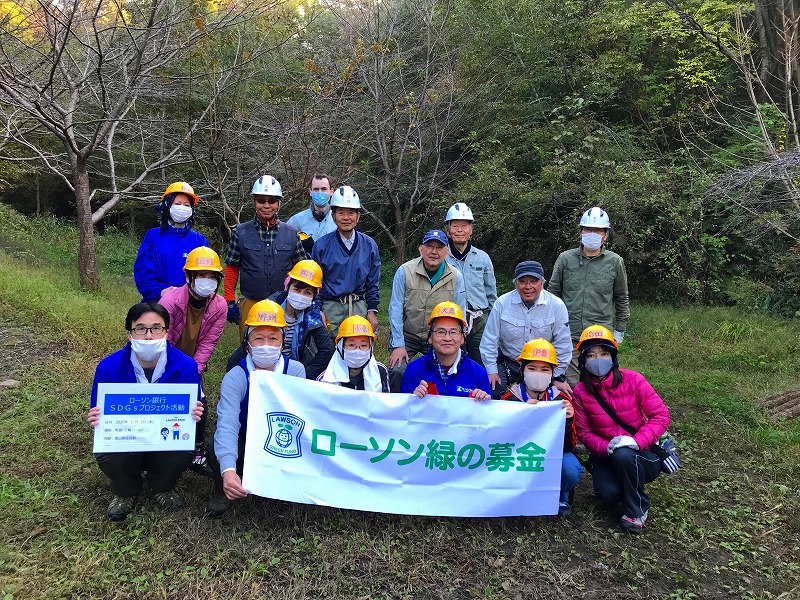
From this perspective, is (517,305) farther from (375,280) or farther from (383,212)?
(383,212)

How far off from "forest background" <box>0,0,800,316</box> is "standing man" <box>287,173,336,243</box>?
3555 mm

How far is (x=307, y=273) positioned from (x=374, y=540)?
2.05 meters

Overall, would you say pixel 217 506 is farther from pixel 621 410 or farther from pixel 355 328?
pixel 621 410

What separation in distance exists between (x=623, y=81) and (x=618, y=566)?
465 inches

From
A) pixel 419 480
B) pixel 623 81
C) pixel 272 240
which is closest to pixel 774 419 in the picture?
pixel 419 480

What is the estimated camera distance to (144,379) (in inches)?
143

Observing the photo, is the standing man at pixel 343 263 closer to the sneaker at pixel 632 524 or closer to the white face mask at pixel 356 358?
the white face mask at pixel 356 358

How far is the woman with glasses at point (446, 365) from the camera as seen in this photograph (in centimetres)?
400

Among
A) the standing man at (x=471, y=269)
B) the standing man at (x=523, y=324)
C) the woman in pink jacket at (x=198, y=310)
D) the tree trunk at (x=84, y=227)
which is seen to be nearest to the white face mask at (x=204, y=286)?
the woman in pink jacket at (x=198, y=310)

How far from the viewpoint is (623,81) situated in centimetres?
1244

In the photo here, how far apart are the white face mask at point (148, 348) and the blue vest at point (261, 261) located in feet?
4.36

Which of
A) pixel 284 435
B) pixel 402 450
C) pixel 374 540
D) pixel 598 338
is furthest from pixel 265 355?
pixel 598 338

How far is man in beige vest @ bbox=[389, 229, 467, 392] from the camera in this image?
4.71 meters

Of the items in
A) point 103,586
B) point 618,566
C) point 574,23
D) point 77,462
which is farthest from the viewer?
Answer: point 574,23
